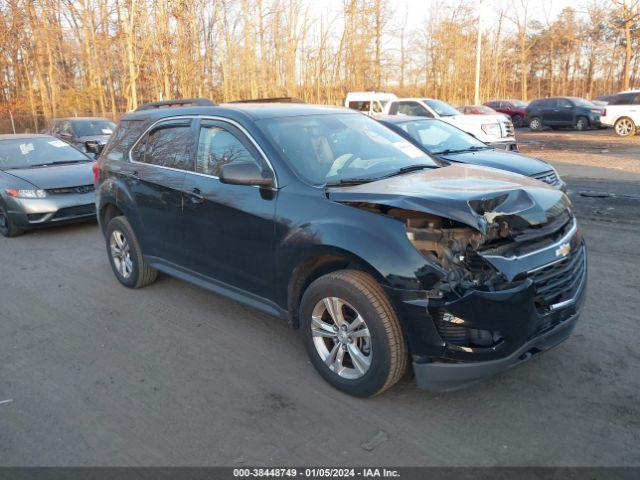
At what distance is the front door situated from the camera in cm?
389

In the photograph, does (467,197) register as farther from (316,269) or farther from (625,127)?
(625,127)

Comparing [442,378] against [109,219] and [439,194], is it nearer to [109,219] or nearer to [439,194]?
[439,194]

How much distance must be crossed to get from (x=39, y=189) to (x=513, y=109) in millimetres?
27632

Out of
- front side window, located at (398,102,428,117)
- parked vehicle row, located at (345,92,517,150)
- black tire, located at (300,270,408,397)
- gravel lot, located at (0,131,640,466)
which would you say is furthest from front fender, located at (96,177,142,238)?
front side window, located at (398,102,428,117)

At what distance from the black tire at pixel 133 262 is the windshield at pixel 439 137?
4547mm

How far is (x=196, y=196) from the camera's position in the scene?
173 inches

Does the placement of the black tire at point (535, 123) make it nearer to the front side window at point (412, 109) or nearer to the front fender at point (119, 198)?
the front side window at point (412, 109)

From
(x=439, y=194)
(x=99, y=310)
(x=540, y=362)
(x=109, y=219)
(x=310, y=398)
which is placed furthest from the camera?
(x=109, y=219)

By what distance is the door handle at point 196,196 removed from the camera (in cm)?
435

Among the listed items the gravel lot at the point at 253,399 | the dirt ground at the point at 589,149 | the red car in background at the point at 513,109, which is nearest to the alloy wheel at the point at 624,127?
the dirt ground at the point at 589,149

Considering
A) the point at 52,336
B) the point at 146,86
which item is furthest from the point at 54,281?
the point at 146,86

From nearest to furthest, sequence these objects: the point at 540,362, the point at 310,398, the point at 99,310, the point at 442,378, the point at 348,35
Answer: the point at 442,378
the point at 310,398
the point at 540,362
the point at 99,310
the point at 348,35

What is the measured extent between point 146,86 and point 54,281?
25.4m

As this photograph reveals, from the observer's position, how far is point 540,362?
375 centimetres
